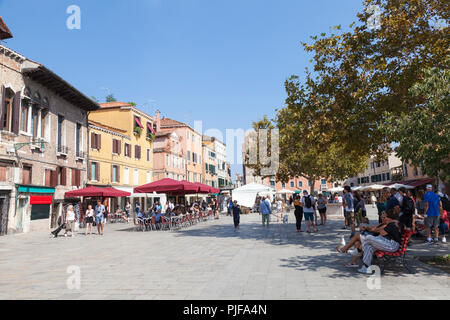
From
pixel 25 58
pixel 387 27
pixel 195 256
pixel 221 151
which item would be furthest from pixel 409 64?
pixel 221 151

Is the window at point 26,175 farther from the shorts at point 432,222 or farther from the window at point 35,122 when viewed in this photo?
the shorts at point 432,222

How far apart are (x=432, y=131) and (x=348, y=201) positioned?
791 cm

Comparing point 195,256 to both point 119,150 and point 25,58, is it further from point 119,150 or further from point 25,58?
point 119,150

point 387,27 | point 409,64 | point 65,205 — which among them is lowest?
point 65,205

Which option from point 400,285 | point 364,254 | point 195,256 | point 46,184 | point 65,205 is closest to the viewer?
point 400,285

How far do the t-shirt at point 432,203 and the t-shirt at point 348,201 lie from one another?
377 cm

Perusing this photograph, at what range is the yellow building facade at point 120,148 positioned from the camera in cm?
2903

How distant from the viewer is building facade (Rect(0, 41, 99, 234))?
1698 cm

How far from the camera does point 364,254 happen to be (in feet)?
21.7

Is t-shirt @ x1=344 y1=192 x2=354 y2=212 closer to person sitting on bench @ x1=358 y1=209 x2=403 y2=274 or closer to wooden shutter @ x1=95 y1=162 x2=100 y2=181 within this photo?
person sitting on bench @ x1=358 y1=209 x2=403 y2=274

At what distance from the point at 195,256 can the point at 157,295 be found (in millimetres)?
3803

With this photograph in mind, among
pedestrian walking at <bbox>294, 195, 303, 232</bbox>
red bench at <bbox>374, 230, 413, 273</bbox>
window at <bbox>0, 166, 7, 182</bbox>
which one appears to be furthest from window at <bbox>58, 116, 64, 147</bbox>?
red bench at <bbox>374, 230, 413, 273</bbox>

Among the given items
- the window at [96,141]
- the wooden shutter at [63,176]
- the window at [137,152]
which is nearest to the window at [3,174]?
the wooden shutter at [63,176]

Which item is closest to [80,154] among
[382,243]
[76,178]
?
[76,178]
